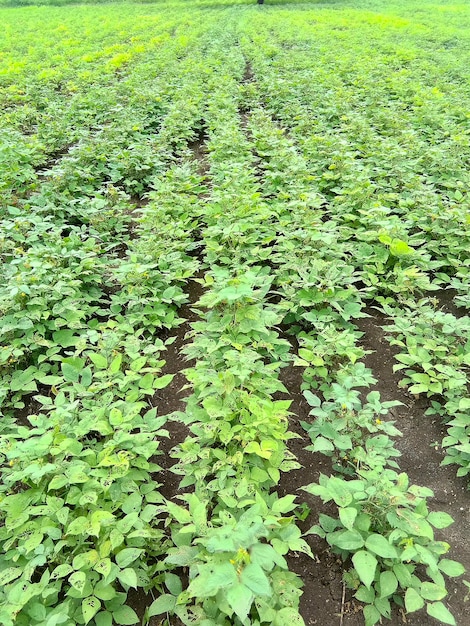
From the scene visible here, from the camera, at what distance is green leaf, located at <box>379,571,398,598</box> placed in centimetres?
183

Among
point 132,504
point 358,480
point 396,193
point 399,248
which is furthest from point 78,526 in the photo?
point 396,193

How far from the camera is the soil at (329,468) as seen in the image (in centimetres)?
198

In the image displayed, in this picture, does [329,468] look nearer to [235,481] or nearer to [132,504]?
[235,481]

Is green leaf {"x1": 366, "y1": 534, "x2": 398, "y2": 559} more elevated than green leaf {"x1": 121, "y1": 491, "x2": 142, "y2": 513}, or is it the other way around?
green leaf {"x1": 366, "y1": 534, "x2": 398, "y2": 559}

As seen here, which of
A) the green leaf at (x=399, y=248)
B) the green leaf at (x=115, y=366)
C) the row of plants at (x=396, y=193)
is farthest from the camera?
the green leaf at (x=399, y=248)

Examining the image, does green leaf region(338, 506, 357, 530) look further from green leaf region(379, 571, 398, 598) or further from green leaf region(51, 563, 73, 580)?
green leaf region(51, 563, 73, 580)

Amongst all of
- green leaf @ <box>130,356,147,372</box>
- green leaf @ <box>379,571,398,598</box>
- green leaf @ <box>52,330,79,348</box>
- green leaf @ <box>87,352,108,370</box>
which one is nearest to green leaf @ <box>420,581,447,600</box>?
green leaf @ <box>379,571,398,598</box>

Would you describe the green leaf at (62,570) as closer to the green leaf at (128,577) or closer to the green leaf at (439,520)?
the green leaf at (128,577)

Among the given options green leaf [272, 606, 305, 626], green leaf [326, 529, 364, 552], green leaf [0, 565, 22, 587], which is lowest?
green leaf [272, 606, 305, 626]

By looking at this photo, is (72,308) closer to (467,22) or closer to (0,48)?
(0,48)

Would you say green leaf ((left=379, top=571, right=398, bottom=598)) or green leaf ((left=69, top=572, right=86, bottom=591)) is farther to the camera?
green leaf ((left=379, top=571, right=398, bottom=598))

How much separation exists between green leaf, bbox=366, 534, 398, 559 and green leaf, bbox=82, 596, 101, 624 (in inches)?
47.8

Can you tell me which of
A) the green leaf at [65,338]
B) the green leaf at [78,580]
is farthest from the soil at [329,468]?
the green leaf at [65,338]

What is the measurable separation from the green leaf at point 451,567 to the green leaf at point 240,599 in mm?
1024
